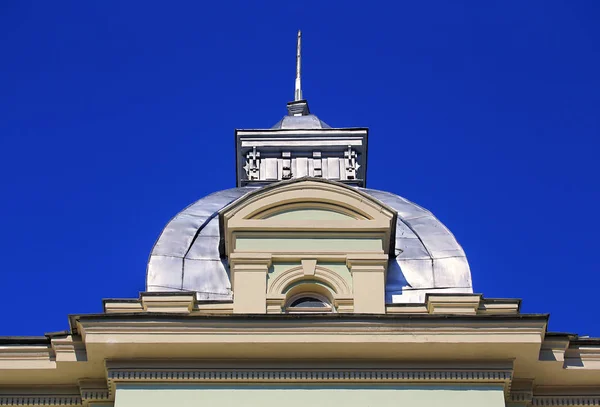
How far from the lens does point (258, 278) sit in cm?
2216

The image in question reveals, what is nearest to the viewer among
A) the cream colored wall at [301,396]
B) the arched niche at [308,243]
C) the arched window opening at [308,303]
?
the cream colored wall at [301,396]

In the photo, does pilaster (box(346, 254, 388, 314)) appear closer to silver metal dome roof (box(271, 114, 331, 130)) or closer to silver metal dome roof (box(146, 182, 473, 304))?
silver metal dome roof (box(146, 182, 473, 304))

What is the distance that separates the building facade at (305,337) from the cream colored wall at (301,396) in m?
0.02

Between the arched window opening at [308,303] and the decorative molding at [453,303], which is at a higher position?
the arched window opening at [308,303]

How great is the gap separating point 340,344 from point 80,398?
3956 mm

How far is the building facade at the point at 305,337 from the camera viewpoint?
20375mm

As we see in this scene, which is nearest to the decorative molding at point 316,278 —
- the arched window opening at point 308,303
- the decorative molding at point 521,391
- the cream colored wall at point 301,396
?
the arched window opening at point 308,303

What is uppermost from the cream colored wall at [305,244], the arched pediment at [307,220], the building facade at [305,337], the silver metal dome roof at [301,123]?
the silver metal dome roof at [301,123]

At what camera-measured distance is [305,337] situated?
67.0 feet

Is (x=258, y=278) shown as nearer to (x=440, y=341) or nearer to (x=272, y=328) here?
(x=272, y=328)

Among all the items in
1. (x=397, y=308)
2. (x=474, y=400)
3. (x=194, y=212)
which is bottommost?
(x=474, y=400)

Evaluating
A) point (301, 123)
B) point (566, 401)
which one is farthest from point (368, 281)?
point (301, 123)

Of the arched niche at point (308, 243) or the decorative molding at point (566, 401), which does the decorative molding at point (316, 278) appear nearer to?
the arched niche at point (308, 243)

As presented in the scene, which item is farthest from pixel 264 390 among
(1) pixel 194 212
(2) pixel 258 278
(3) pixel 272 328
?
(1) pixel 194 212
